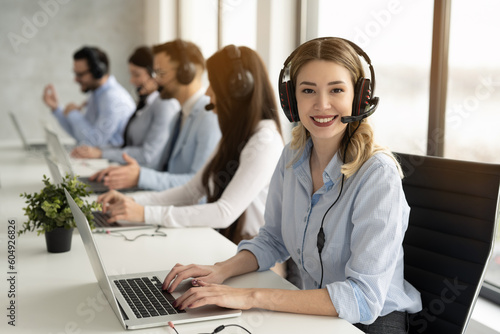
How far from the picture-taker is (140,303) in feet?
3.83

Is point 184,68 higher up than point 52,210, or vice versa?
point 184,68

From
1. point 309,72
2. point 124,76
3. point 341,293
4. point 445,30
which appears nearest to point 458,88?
point 445,30

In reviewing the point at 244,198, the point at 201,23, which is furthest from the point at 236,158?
the point at 201,23

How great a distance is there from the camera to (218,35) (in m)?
4.60

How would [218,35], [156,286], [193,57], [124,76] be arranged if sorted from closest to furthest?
[156,286] < [193,57] < [218,35] < [124,76]

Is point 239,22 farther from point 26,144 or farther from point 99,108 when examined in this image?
point 26,144

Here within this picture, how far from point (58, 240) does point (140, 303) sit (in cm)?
53

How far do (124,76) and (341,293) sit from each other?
6.17 metres

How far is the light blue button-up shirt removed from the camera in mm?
1143

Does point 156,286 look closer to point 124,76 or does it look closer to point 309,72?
point 309,72

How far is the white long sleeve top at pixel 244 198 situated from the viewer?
1.89 meters

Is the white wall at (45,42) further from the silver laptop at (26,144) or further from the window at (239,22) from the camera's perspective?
the window at (239,22)

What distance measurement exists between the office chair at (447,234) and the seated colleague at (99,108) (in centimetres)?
364

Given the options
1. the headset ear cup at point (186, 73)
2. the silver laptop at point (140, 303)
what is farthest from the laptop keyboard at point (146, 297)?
the headset ear cup at point (186, 73)
